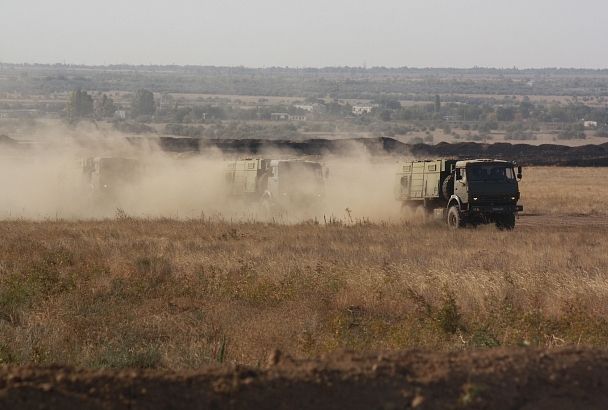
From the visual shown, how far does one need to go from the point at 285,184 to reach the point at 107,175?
27.6 ft

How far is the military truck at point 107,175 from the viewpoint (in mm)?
39531

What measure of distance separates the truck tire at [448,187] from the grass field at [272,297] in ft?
25.3

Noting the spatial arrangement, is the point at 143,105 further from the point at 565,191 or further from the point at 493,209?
the point at 493,209

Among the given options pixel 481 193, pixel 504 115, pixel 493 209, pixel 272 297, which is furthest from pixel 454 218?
pixel 504 115

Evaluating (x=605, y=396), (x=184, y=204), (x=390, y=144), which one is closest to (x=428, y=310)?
(x=605, y=396)

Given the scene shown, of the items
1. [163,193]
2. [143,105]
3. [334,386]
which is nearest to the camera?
[334,386]

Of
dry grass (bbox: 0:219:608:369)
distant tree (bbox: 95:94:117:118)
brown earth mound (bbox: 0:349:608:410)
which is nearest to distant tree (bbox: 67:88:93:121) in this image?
distant tree (bbox: 95:94:117:118)

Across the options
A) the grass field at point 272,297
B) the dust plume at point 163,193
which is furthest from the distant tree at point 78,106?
the grass field at point 272,297

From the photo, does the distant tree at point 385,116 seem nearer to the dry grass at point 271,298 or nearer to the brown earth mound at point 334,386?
the dry grass at point 271,298

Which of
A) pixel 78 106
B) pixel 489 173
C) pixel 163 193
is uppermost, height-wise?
pixel 489 173

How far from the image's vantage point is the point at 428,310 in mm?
13133

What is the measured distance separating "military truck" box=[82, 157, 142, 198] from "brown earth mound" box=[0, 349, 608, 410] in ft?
107

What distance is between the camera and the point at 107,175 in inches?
1560

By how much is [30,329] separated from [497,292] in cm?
667
